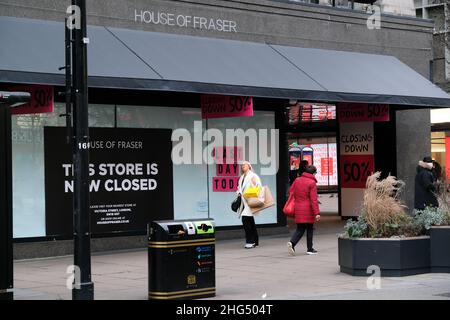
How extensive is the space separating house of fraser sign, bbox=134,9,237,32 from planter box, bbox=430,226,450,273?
801 cm

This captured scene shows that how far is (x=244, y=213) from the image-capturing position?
16.3 metres

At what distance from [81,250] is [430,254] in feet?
18.7

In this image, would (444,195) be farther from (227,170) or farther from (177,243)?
(227,170)

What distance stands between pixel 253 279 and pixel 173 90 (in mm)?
4703

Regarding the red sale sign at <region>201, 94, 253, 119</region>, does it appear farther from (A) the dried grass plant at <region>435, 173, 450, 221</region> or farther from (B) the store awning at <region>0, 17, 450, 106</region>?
(A) the dried grass plant at <region>435, 173, 450, 221</region>

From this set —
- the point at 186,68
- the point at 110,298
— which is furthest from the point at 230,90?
the point at 110,298

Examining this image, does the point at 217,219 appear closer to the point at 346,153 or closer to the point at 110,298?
the point at 346,153

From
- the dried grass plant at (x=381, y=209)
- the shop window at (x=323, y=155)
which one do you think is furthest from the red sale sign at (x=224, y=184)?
the shop window at (x=323, y=155)

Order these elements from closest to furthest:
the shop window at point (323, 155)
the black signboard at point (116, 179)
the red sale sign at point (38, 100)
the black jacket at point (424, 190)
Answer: the red sale sign at point (38, 100), the black signboard at point (116, 179), the black jacket at point (424, 190), the shop window at point (323, 155)

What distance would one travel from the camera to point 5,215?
28.0 ft

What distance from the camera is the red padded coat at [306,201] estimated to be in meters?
15.1

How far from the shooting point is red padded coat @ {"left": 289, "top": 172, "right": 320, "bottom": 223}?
15.1 metres

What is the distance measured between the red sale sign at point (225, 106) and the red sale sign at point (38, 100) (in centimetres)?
393

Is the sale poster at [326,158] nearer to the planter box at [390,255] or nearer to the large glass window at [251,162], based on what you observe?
the large glass window at [251,162]
